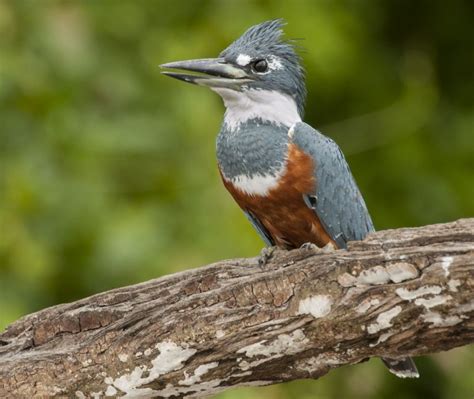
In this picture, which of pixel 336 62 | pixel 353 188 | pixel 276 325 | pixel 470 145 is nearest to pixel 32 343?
pixel 276 325

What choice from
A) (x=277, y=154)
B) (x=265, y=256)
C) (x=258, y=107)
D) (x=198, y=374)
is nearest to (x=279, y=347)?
(x=198, y=374)

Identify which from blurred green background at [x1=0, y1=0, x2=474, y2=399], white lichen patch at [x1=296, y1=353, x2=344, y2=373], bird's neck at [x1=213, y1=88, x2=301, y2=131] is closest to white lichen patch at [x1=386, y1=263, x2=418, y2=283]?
white lichen patch at [x1=296, y1=353, x2=344, y2=373]

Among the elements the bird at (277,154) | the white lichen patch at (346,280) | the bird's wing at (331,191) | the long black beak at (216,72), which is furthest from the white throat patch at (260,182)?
the white lichen patch at (346,280)

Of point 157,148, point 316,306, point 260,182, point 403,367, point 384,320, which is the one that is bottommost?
point 403,367

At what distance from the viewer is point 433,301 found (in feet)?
9.37

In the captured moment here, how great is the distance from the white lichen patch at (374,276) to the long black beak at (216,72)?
105 centimetres

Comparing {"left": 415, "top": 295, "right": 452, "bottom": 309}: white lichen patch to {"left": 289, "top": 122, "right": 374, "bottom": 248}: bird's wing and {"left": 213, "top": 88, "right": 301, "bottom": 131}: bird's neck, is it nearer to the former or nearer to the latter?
{"left": 289, "top": 122, "right": 374, "bottom": 248}: bird's wing

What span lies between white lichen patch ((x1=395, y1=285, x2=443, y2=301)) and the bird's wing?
81cm

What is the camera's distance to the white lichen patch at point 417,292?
113 inches

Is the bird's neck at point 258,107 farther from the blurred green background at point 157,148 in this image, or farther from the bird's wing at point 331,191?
the blurred green background at point 157,148

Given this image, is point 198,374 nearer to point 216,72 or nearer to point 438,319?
point 438,319

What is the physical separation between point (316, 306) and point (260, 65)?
3.84 feet

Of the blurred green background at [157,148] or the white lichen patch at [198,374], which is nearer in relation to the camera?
the white lichen patch at [198,374]

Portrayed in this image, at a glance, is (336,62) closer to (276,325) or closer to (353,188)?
(353,188)
